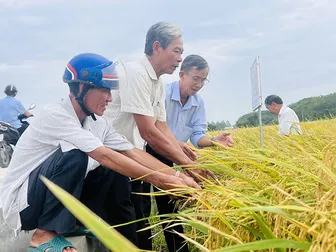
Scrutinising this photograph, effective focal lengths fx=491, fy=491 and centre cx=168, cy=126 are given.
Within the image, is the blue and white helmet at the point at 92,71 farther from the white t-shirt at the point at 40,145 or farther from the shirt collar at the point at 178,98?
the shirt collar at the point at 178,98

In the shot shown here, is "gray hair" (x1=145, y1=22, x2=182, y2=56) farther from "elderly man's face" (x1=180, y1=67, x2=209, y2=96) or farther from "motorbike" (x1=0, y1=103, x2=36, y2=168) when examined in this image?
"motorbike" (x1=0, y1=103, x2=36, y2=168)

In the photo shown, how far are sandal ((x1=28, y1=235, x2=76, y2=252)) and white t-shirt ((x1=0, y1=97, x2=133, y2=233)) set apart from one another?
0.16m

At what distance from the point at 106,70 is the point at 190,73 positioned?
4.41ft

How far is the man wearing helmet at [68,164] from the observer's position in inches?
83.7

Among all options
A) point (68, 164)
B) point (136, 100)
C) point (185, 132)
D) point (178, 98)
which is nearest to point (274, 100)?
point (185, 132)

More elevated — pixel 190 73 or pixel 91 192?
pixel 190 73

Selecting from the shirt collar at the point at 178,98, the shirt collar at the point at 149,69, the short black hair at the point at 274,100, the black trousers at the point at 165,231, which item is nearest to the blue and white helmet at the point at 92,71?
the shirt collar at the point at 149,69

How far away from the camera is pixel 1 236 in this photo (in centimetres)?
241

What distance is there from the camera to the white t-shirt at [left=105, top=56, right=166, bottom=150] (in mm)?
2846

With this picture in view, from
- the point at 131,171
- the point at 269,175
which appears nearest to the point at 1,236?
the point at 131,171

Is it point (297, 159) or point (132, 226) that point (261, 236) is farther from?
point (132, 226)

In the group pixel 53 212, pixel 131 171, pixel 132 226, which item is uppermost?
pixel 131 171

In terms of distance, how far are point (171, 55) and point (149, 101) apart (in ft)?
1.16

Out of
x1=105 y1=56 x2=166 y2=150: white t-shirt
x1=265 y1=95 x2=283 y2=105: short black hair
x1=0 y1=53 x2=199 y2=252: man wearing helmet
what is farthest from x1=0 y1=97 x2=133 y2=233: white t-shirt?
x1=265 y1=95 x2=283 y2=105: short black hair
